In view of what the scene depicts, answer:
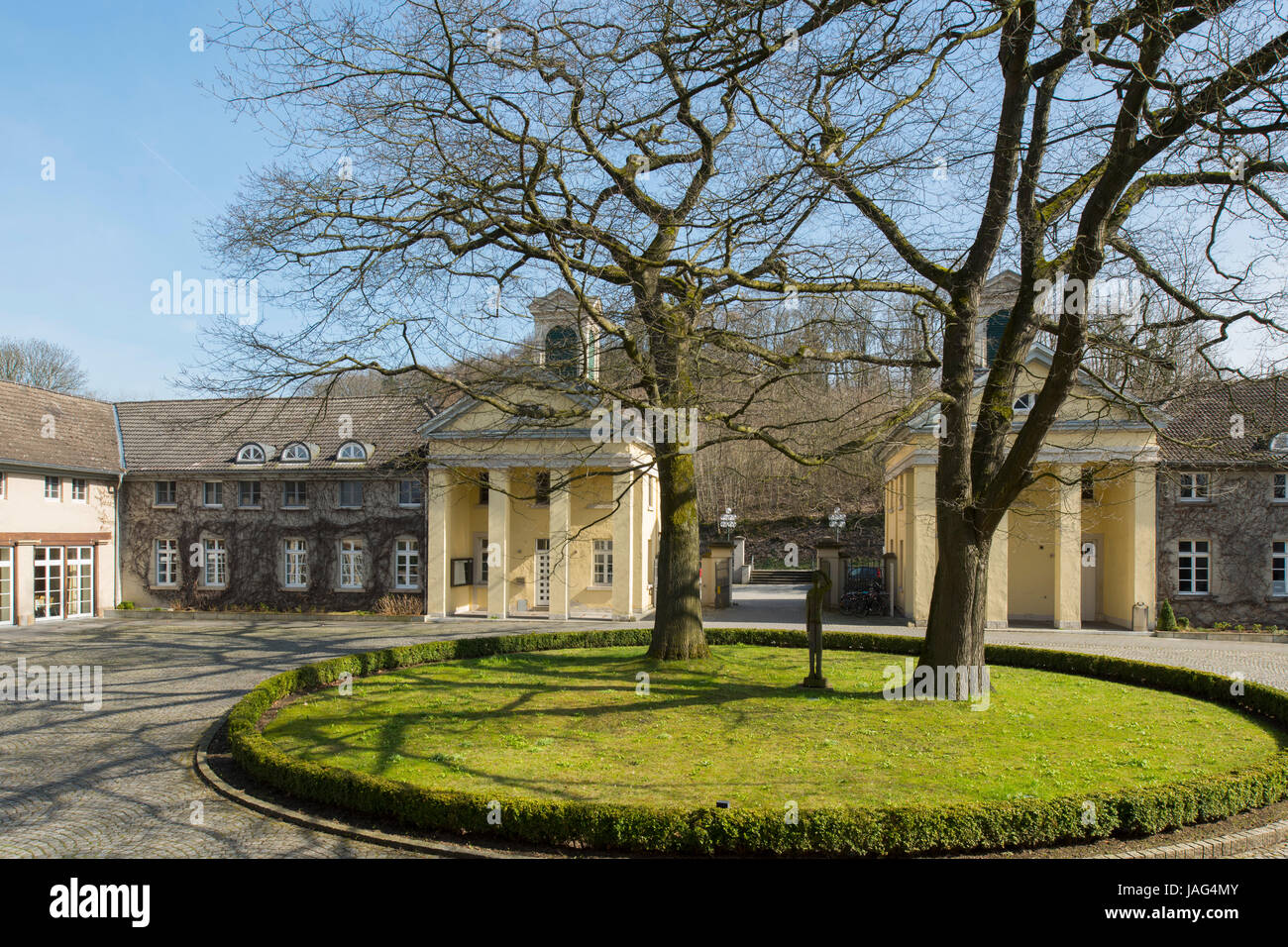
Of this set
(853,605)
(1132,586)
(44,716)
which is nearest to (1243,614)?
(1132,586)

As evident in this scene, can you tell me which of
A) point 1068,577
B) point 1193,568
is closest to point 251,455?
point 1068,577

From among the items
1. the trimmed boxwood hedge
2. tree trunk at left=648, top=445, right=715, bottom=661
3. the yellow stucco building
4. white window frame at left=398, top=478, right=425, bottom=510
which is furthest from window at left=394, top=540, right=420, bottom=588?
the trimmed boxwood hedge

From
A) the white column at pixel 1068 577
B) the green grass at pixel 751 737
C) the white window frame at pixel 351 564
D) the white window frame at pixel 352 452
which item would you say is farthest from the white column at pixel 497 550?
the white column at pixel 1068 577

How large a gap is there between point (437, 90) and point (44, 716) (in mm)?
11748

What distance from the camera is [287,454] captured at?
31469mm

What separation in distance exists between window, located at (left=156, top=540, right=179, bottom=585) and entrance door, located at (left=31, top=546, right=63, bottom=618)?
314 cm

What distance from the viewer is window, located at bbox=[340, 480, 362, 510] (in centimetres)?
3059

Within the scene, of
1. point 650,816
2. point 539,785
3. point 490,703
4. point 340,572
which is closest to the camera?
point 650,816

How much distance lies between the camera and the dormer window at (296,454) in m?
31.3

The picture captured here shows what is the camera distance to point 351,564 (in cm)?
3069

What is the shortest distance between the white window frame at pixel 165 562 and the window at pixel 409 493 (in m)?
8.92

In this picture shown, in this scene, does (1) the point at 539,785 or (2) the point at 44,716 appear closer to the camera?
(1) the point at 539,785

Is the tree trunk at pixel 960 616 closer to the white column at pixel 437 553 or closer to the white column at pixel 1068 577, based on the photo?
the white column at pixel 1068 577

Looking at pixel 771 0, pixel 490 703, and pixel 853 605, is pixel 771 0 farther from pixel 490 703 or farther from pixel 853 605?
pixel 853 605
